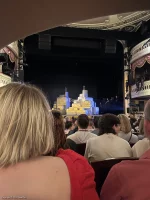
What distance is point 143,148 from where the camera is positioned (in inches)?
91.3

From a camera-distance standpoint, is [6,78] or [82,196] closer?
[82,196]

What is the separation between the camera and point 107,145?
2.46 m

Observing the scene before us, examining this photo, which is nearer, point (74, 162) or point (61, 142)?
point (74, 162)

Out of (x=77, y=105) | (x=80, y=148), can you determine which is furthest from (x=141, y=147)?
(x=77, y=105)

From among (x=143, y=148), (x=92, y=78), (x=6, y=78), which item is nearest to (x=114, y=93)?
(x=92, y=78)

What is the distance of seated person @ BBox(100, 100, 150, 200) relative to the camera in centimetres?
110

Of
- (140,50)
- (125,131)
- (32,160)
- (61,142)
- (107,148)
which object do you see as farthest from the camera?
(140,50)

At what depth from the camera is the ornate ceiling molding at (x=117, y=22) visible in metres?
11.0

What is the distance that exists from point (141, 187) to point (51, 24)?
10.0 ft

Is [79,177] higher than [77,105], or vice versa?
[77,105]

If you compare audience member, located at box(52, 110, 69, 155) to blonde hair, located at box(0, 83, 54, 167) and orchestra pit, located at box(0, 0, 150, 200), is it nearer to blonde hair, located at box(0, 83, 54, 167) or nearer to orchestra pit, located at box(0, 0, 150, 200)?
orchestra pit, located at box(0, 0, 150, 200)

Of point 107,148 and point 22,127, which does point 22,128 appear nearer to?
point 22,127

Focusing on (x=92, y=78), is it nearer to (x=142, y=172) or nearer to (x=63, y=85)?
(x=63, y=85)

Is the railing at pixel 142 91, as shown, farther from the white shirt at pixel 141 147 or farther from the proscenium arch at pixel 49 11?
the white shirt at pixel 141 147
